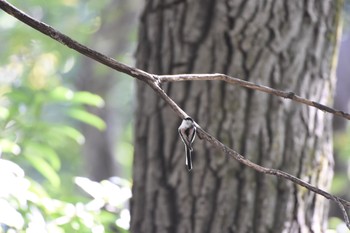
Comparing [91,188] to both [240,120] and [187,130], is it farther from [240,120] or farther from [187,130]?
[187,130]

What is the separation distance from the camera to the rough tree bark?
185 centimetres

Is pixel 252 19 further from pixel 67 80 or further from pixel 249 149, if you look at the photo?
pixel 67 80

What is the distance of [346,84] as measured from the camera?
4387mm

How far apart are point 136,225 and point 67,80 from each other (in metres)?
6.49

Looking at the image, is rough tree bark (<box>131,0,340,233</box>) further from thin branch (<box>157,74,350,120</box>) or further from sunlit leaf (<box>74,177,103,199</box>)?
thin branch (<box>157,74,350,120</box>)

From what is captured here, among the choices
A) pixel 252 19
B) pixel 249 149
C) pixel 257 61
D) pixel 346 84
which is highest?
pixel 346 84

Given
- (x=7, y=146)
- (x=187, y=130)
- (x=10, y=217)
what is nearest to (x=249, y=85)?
(x=187, y=130)

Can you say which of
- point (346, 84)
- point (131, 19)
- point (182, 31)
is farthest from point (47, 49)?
point (182, 31)

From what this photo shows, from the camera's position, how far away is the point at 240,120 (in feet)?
6.18

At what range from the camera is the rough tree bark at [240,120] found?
1.85m

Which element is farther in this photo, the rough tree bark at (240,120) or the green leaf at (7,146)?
the green leaf at (7,146)

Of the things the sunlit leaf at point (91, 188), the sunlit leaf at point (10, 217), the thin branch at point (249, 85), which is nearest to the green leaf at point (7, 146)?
the sunlit leaf at point (91, 188)

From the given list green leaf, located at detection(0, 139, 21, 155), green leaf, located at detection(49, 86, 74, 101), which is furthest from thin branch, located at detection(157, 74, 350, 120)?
green leaf, located at detection(49, 86, 74, 101)

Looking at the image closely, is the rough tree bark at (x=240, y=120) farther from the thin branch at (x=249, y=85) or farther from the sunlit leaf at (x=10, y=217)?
the thin branch at (x=249, y=85)
